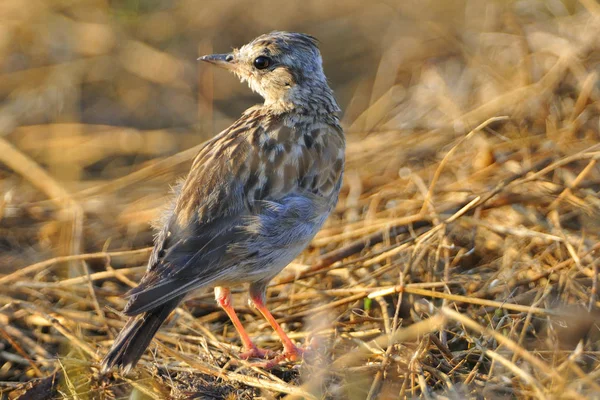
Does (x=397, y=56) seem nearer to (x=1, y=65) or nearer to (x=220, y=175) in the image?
(x=1, y=65)

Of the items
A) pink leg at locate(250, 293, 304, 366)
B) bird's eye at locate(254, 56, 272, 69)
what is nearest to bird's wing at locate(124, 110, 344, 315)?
bird's eye at locate(254, 56, 272, 69)

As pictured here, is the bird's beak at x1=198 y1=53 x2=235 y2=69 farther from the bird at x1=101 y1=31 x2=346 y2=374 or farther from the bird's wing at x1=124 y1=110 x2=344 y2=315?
the bird's wing at x1=124 y1=110 x2=344 y2=315

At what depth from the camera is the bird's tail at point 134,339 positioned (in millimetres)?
4207

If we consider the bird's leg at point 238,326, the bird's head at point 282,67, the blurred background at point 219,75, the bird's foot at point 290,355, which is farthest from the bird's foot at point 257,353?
the blurred background at point 219,75

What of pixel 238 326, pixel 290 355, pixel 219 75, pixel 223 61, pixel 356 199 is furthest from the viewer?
pixel 219 75

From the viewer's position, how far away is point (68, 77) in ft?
28.9

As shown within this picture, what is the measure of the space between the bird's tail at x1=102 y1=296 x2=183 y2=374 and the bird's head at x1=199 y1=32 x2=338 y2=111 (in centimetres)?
176

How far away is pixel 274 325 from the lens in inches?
197

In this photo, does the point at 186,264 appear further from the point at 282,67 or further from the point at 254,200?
the point at 282,67

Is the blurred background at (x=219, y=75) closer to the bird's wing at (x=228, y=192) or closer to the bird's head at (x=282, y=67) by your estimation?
the bird's head at (x=282, y=67)

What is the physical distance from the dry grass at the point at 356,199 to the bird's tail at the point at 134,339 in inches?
10.2

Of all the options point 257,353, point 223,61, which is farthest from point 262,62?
point 257,353

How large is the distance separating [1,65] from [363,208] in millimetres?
4742

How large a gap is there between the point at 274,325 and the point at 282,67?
1.67 meters
